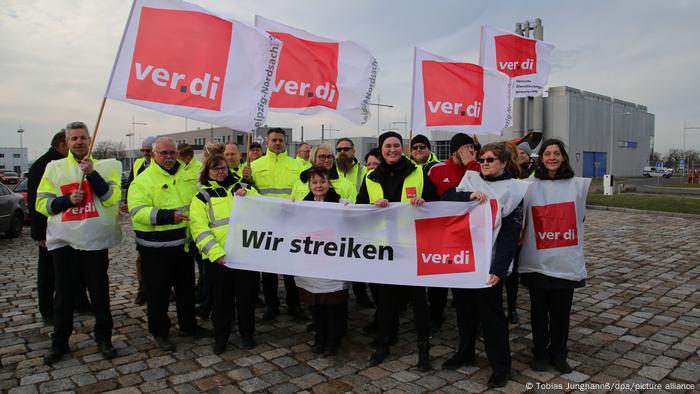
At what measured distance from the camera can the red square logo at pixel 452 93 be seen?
6902mm

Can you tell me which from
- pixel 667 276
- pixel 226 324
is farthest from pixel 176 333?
pixel 667 276

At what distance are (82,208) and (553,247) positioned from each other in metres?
4.39

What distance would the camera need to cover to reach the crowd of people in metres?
4.32

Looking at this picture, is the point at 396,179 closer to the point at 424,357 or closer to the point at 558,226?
the point at 558,226

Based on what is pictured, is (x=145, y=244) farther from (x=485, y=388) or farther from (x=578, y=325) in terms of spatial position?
(x=578, y=325)

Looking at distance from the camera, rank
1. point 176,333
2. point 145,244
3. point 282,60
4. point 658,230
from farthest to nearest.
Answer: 1. point 658,230
2. point 282,60
3. point 176,333
4. point 145,244

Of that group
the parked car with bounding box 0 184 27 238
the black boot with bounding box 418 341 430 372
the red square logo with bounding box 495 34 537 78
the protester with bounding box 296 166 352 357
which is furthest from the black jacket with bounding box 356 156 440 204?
the parked car with bounding box 0 184 27 238

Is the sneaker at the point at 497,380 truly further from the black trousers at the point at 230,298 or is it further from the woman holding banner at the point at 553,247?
the black trousers at the point at 230,298

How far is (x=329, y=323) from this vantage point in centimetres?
497

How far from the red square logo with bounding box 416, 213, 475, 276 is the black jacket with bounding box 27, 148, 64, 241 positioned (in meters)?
4.24

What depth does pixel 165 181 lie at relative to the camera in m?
5.02

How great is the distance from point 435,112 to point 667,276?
483 cm

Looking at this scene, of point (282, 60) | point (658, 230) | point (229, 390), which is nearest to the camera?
point (229, 390)

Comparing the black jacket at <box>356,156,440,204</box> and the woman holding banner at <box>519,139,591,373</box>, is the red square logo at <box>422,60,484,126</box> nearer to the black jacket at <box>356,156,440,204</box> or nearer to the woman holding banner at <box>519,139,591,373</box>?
the black jacket at <box>356,156,440,204</box>
